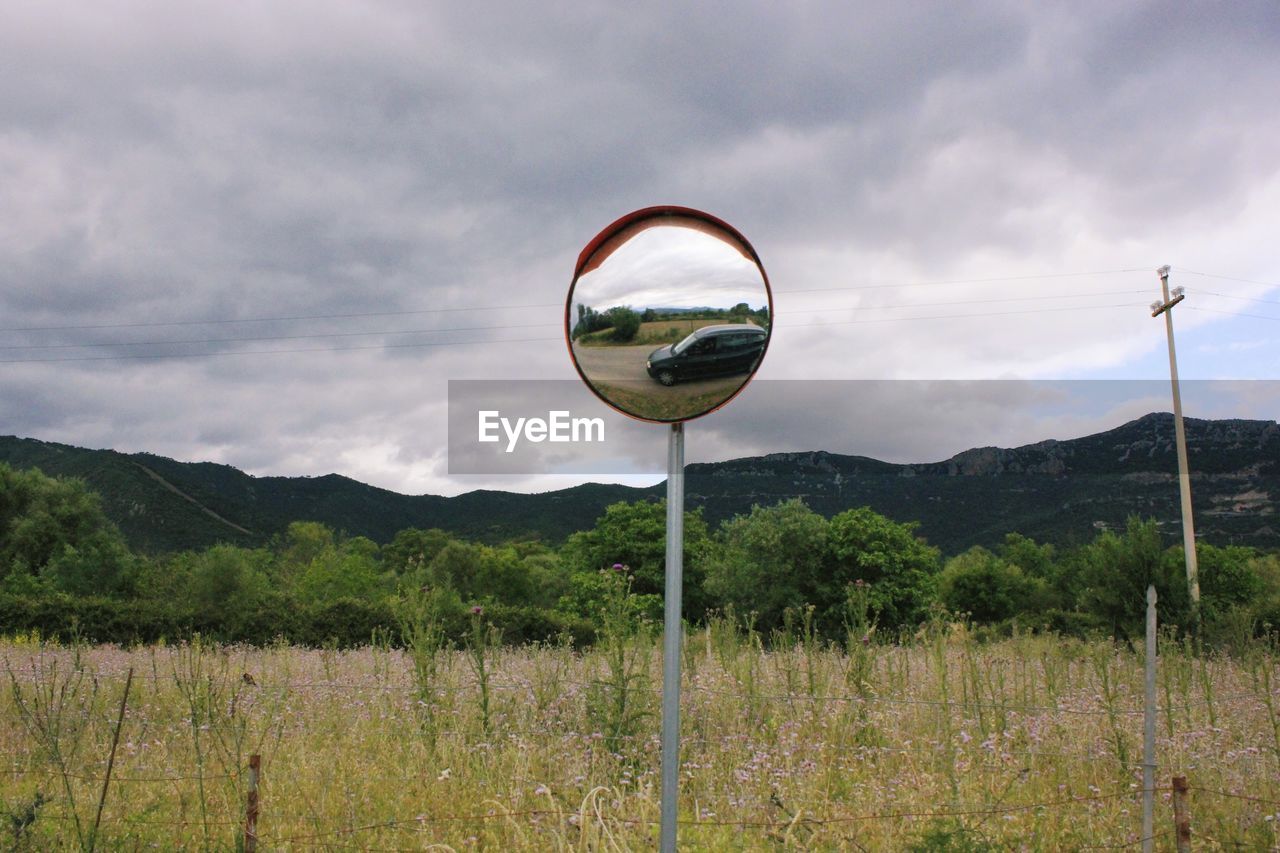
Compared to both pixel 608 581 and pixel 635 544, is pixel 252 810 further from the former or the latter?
pixel 635 544

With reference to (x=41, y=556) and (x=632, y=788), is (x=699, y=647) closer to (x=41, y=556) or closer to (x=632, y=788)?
(x=632, y=788)

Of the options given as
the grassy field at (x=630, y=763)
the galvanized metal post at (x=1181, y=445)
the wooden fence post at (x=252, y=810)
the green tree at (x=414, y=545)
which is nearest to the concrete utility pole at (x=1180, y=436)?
the galvanized metal post at (x=1181, y=445)

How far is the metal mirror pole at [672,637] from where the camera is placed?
2174 millimetres

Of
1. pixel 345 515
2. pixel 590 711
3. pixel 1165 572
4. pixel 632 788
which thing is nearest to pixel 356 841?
pixel 632 788

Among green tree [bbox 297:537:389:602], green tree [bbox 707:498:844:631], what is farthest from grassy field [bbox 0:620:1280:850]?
green tree [bbox 297:537:389:602]

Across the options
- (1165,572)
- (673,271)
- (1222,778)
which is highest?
(673,271)

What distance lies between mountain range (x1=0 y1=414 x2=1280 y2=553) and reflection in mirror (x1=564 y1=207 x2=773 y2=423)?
27245 mm

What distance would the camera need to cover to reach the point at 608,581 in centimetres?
696

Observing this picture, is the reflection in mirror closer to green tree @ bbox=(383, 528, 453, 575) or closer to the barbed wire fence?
the barbed wire fence

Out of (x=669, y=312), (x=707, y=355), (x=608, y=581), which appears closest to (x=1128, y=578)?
(x=608, y=581)

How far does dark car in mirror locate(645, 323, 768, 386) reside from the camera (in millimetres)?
2078

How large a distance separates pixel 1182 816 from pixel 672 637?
2.85m

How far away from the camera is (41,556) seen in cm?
4003

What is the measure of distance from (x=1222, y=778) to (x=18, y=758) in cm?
862
